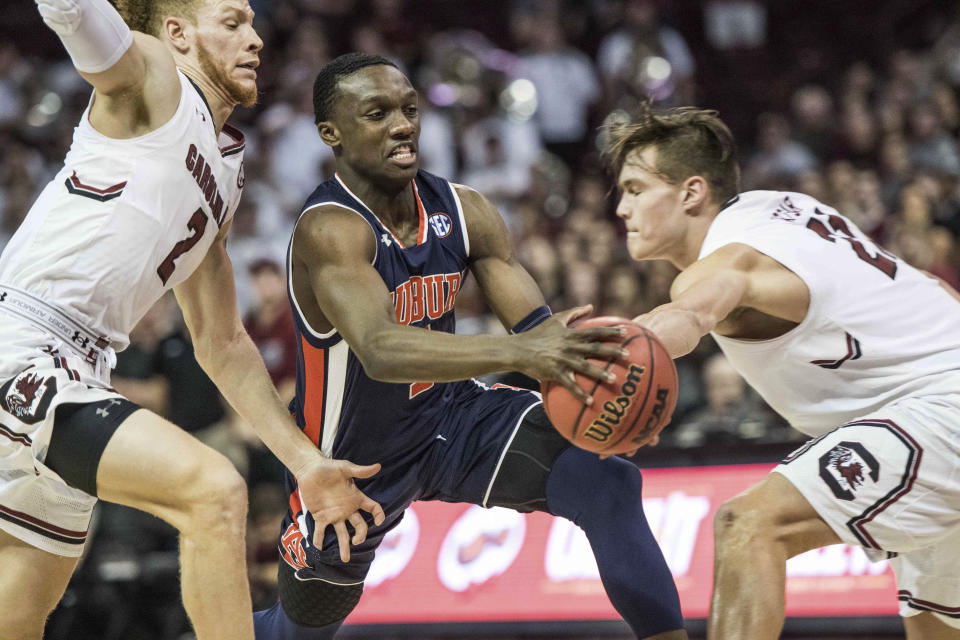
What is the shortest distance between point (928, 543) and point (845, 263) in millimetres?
974

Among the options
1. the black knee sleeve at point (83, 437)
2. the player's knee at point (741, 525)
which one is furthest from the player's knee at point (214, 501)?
the player's knee at point (741, 525)

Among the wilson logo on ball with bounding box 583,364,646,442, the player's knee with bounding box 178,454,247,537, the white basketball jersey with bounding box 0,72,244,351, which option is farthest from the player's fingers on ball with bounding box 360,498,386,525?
the wilson logo on ball with bounding box 583,364,646,442

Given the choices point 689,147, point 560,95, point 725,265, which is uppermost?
point 560,95

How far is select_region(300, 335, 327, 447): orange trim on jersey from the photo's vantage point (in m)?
4.26

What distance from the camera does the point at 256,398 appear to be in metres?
4.39

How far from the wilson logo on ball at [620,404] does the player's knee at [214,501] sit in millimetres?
1073

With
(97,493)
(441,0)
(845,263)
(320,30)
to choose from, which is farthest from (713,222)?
(441,0)

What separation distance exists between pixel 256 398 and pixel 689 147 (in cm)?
191

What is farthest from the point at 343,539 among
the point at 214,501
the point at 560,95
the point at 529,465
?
the point at 560,95

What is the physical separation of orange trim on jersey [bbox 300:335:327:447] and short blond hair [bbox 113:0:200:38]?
126 centimetres

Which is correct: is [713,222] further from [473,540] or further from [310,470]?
[473,540]

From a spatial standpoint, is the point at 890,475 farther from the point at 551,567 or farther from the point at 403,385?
the point at 551,567

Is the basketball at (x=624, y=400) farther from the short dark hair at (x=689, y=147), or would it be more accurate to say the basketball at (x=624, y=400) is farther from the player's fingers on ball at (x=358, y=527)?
the short dark hair at (x=689, y=147)

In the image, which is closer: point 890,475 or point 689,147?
point 890,475
